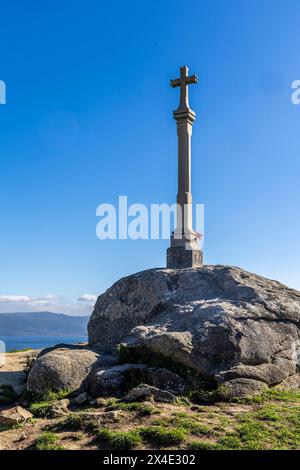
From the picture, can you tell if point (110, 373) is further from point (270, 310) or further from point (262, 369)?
point (270, 310)

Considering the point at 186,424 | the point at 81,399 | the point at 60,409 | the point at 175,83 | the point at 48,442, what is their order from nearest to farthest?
1. the point at 48,442
2. the point at 186,424
3. the point at 60,409
4. the point at 81,399
5. the point at 175,83

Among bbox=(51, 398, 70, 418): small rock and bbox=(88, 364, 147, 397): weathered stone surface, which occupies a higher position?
bbox=(88, 364, 147, 397): weathered stone surface

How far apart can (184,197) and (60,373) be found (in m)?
9.54

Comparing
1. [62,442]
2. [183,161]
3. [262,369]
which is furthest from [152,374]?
[183,161]

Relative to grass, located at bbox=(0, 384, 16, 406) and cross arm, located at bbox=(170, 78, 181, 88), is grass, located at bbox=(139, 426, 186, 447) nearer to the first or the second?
grass, located at bbox=(0, 384, 16, 406)

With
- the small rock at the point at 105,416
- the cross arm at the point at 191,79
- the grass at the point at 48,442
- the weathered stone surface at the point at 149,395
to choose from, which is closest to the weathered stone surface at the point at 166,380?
the weathered stone surface at the point at 149,395

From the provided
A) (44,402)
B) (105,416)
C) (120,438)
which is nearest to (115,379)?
(44,402)

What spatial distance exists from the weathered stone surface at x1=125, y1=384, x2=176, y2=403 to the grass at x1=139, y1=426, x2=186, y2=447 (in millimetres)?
1955

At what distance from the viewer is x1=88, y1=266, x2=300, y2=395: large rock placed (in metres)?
12.6

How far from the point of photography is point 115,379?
39.8 ft

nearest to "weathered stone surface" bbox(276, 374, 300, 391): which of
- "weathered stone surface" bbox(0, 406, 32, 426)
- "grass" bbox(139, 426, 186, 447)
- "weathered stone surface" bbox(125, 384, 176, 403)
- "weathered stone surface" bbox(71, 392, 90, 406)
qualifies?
"weathered stone surface" bbox(125, 384, 176, 403)

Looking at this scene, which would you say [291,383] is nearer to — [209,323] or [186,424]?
[209,323]

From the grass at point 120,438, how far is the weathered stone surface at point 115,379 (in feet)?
10.4
